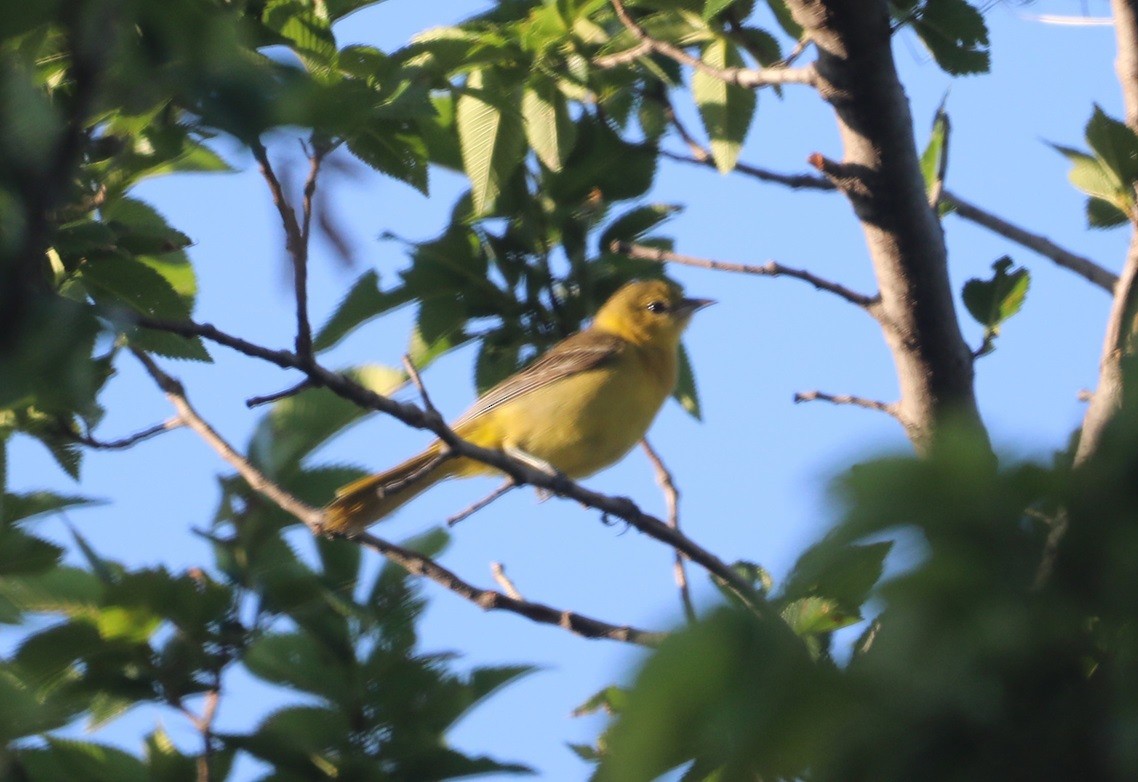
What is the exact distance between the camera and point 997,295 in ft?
12.5

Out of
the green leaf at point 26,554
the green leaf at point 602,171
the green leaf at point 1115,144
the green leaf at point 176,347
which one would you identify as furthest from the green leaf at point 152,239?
the green leaf at point 1115,144

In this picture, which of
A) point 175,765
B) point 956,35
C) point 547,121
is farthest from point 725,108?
point 175,765

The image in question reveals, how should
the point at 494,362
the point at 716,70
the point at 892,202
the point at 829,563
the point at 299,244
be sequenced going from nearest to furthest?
the point at 829,563, the point at 299,244, the point at 892,202, the point at 716,70, the point at 494,362

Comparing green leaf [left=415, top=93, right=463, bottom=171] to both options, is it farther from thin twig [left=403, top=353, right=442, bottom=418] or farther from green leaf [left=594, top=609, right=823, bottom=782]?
green leaf [left=594, top=609, right=823, bottom=782]

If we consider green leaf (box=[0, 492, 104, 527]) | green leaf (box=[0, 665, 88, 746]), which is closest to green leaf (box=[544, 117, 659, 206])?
green leaf (box=[0, 492, 104, 527])

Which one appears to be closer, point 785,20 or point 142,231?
point 142,231

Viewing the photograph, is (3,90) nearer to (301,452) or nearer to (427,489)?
(301,452)

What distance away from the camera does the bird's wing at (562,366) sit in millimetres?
6328

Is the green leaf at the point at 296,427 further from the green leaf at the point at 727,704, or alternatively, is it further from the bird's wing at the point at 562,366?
the bird's wing at the point at 562,366

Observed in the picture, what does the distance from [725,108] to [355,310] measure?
1.37 metres

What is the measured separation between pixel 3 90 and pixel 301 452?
2.33 m

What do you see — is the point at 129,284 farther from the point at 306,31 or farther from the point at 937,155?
the point at 937,155

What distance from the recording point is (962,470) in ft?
2.60

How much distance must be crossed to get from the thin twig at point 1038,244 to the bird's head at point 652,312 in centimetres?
261
